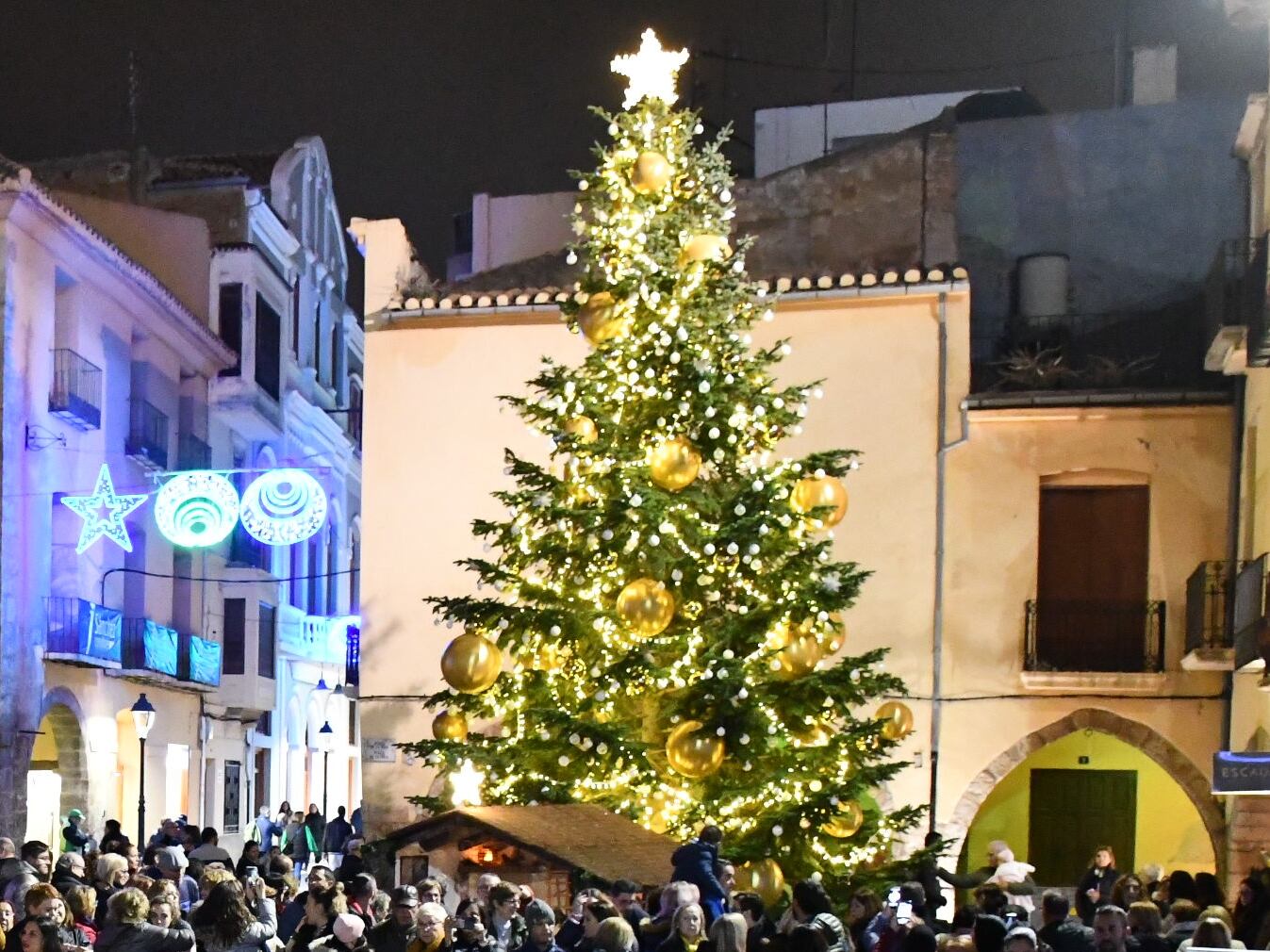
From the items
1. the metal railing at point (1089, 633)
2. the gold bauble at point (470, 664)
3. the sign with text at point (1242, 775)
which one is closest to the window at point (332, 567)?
the metal railing at point (1089, 633)

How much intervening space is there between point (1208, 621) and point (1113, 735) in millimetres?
1968

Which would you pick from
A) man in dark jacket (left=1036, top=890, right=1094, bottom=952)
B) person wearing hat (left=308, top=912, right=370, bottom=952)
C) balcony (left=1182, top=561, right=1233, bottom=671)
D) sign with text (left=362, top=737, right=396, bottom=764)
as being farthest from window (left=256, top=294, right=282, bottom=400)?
man in dark jacket (left=1036, top=890, right=1094, bottom=952)

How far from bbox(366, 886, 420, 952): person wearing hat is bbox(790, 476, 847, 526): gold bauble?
274 inches

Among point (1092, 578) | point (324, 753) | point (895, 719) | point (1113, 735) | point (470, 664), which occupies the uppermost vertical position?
point (1092, 578)

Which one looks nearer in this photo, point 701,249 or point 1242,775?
point 1242,775

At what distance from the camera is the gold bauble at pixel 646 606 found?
15516 millimetres

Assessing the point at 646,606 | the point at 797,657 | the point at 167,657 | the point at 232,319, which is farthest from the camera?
the point at 232,319

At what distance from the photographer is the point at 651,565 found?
16453 millimetres

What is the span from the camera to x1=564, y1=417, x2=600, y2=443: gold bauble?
55.2 feet

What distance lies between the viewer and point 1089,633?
2162cm

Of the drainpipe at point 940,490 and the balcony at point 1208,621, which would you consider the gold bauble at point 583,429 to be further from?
the balcony at point 1208,621

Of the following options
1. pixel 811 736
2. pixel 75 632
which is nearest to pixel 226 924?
pixel 811 736

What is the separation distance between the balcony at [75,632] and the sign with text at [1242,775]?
17.4 m

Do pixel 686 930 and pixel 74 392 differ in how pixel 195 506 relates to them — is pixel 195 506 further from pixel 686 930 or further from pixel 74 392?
pixel 686 930
